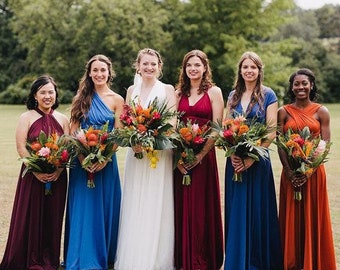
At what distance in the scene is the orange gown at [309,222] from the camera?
6.27m

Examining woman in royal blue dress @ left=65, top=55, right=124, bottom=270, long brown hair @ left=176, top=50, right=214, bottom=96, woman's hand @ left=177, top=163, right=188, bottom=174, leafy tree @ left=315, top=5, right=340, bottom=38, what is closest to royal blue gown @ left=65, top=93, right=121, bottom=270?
woman in royal blue dress @ left=65, top=55, right=124, bottom=270

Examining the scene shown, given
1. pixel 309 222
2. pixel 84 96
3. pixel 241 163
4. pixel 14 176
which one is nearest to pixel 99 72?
pixel 84 96

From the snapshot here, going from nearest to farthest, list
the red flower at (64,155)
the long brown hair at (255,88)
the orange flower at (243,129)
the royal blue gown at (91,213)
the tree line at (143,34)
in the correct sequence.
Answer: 1. the orange flower at (243,129)
2. the red flower at (64,155)
3. the long brown hair at (255,88)
4. the royal blue gown at (91,213)
5. the tree line at (143,34)

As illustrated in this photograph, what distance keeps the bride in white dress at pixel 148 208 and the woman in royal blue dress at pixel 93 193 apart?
21 cm

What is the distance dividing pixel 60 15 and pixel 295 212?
43609 mm

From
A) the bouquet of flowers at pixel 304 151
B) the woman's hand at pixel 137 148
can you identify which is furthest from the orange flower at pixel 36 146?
the bouquet of flowers at pixel 304 151

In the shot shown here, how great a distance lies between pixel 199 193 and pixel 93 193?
132 centimetres

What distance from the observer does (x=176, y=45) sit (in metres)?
46.9

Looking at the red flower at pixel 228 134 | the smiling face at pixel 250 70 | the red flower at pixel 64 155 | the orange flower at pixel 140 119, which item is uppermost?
the smiling face at pixel 250 70

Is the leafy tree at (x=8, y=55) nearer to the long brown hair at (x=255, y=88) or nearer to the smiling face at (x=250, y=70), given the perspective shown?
the long brown hair at (x=255, y=88)

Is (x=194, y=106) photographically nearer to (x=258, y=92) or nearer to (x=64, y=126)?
(x=258, y=92)

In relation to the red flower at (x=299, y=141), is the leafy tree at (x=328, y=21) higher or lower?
higher

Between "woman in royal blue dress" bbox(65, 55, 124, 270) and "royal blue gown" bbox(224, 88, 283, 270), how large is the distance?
151 cm

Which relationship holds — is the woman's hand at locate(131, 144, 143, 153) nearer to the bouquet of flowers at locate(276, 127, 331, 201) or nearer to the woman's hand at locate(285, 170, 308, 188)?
the bouquet of flowers at locate(276, 127, 331, 201)
